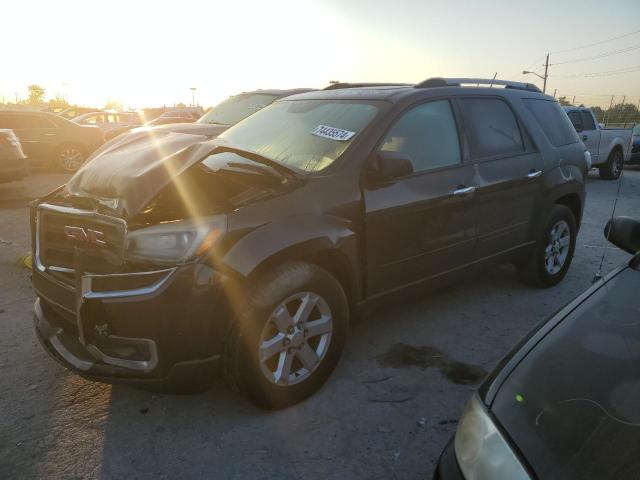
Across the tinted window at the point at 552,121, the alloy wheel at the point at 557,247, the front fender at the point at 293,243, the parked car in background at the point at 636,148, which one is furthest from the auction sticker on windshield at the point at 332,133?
the parked car in background at the point at 636,148

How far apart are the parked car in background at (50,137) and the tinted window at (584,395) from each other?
1272cm

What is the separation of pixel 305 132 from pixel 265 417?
1.85 meters

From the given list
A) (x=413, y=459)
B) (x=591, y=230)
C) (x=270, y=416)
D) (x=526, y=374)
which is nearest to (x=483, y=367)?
(x=413, y=459)

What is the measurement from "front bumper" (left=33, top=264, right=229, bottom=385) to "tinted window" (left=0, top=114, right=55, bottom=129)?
434 inches

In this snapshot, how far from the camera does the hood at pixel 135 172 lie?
8.53ft

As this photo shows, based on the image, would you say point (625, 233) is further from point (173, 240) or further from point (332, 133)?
point (173, 240)

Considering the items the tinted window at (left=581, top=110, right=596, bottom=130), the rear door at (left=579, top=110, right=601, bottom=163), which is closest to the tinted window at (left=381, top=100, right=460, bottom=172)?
the rear door at (left=579, top=110, right=601, bottom=163)

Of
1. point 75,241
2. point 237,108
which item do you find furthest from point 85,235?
point 237,108

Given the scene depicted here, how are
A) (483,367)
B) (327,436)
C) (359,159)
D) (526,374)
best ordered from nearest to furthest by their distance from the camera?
1. (526,374)
2. (327,436)
3. (359,159)
4. (483,367)

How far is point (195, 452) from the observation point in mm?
2508

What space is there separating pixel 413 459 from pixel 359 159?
5.52 ft

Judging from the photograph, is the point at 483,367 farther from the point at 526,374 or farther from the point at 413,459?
the point at 526,374

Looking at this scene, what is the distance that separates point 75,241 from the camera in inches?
106

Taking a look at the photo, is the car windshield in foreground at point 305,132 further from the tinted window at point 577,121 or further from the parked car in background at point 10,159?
the tinted window at point 577,121
